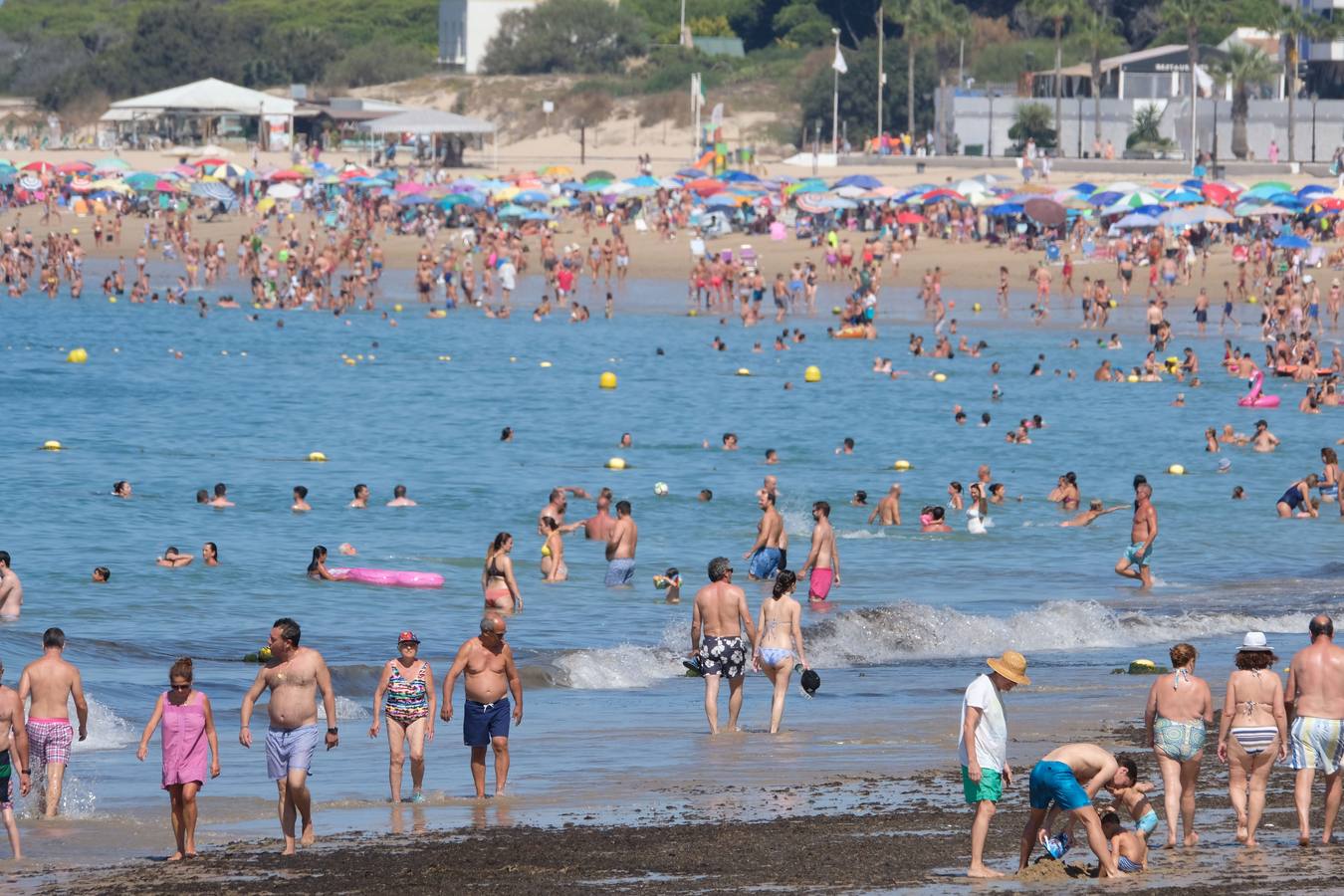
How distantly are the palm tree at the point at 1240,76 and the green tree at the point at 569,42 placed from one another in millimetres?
37153

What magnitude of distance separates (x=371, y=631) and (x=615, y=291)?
119 ft

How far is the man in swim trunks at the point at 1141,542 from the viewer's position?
2088cm

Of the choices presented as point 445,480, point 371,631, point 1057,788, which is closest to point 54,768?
point 1057,788

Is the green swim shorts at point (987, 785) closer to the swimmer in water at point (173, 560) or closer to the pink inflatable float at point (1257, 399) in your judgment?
the swimmer in water at point (173, 560)

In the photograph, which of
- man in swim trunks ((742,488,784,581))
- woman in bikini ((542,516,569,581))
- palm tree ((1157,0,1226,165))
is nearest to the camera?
man in swim trunks ((742,488,784,581))

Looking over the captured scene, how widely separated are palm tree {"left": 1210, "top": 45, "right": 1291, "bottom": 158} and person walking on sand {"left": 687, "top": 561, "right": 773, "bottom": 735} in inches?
2329

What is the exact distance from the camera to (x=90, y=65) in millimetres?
101875

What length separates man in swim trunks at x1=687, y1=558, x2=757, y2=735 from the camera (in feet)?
44.3

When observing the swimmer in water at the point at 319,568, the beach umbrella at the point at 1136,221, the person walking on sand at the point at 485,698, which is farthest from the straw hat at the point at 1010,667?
the beach umbrella at the point at 1136,221

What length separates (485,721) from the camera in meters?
11.7

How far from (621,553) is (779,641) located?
7.54m

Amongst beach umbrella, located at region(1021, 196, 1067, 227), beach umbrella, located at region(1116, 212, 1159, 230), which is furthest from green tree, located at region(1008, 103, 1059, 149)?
beach umbrella, located at region(1116, 212, 1159, 230)

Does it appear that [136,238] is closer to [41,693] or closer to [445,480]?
[445,480]

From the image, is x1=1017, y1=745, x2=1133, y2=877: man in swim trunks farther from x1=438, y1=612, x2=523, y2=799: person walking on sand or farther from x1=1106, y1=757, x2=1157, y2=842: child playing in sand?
x1=438, y1=612, x2=523, y2=799: person walking on sand
